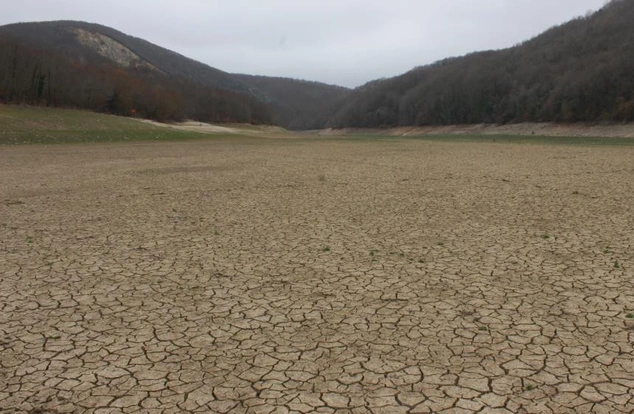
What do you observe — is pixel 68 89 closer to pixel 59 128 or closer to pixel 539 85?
pixel 59 128

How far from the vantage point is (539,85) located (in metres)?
93.6

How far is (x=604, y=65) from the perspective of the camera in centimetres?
8012

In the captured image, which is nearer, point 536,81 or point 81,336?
point 81,336

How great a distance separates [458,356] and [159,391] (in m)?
2.39

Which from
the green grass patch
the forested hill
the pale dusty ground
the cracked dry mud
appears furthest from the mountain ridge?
the cracked dry mud

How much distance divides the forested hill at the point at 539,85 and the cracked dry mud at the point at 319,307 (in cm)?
6355

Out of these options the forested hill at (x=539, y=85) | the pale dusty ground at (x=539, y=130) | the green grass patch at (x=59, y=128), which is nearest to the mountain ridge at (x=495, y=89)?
the forested hill at (x=539, y=85)

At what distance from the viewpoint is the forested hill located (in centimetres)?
7438

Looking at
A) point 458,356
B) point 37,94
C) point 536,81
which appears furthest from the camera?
point 536,81

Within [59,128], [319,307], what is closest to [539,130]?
[59,128]

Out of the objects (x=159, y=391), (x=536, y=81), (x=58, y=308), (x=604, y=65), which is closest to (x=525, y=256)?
(x=159, y=391)

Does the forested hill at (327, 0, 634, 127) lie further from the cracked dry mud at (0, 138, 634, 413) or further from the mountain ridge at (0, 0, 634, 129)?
the cracked dry mud at (0, 138, 634, 413)

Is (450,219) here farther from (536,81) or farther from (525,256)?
(536,81)

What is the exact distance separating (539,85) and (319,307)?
98436mm
